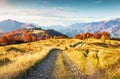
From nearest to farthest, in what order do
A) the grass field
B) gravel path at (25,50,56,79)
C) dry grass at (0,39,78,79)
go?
1. dry grass at (0,39,78,79)
2. gravel path at (25,50,56,79)
3. the grass field

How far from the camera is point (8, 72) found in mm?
18938

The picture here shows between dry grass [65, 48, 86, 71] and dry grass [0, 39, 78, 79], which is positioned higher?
dry grass [0, 39, 78, 79]

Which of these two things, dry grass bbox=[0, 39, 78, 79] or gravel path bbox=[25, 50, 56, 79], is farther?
gravel path bbox=[25, 50, 56, 79]

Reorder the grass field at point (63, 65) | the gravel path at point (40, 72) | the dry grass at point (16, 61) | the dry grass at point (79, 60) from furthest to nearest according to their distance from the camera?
the dry grass at point (79, 60)
the grass field at point (63, 65)
the gravel path at point (40, 72)
the dry grass at point (16, 61)

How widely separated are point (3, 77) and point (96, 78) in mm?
9042

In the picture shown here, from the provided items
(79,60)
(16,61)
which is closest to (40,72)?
(16,61)

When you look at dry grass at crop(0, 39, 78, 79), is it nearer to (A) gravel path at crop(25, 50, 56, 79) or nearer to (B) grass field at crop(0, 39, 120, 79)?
(B) grass field at crop(0, 39, 120, 79)

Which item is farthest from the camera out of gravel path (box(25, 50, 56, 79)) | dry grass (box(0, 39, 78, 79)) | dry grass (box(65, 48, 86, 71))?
dry grass (box(65, 48, 86, 71))

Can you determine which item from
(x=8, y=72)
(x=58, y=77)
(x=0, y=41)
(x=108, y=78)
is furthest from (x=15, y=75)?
(x=0, y=41)

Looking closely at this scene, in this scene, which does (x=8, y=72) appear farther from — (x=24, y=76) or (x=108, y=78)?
(x=108, y=78)

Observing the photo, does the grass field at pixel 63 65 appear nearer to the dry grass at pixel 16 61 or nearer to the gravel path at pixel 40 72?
the dry grass at pixel 16 61

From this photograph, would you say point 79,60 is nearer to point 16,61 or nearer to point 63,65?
point 63,65

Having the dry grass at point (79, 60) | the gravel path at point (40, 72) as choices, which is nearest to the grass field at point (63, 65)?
the dry grass at point (79, 60)

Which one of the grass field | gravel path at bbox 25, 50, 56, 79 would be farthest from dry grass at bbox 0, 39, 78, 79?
gravel path at bbox 25, 50, 56, 79
